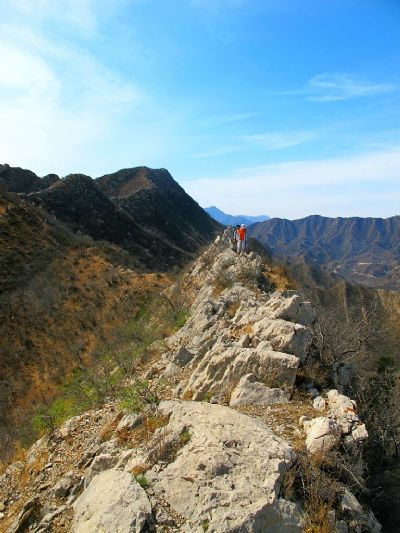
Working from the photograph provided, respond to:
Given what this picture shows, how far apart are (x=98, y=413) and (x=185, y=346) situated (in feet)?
10.6

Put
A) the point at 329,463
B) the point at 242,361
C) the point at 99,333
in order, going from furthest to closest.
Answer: the point at 99,333
the point at 242,361
the point at 329,463

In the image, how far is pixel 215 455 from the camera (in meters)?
6.35

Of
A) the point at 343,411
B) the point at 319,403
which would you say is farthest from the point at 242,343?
the point at 343,411

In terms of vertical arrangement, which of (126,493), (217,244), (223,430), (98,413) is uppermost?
(217,244)

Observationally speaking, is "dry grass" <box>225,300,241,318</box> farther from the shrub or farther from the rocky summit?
the shrub

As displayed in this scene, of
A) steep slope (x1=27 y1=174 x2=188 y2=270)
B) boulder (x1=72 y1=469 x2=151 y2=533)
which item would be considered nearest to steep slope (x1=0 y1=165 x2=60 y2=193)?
steep slope (x1=27 y1=174 x2=188 y2=270)

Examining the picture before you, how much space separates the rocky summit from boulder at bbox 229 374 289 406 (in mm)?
22

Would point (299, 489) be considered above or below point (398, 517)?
above

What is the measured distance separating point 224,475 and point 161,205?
92120 mm

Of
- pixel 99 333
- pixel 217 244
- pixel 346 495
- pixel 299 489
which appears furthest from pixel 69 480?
pixel 217 244

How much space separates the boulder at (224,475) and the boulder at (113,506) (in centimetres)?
28

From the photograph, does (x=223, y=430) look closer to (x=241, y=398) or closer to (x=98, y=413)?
(x=241, y=398)

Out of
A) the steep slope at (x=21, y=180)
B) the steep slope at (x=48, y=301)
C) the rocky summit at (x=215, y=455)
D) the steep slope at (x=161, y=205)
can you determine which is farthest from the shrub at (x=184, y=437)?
the steep slope at (x=21, y=180)

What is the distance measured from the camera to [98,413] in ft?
34.4
